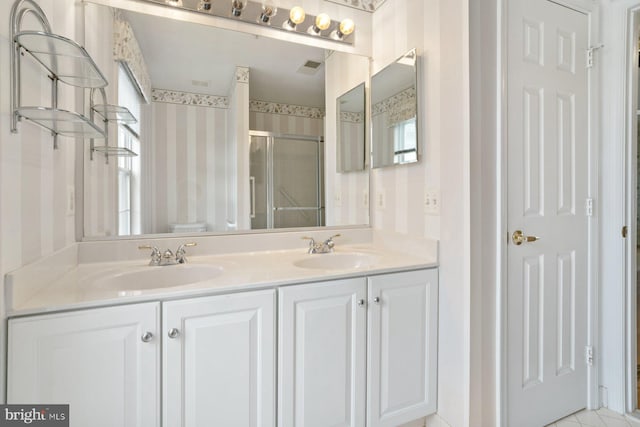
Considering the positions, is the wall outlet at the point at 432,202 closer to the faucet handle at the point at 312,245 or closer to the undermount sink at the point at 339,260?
the undermount sink at the point at 339,260

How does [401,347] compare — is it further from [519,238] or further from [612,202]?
[612,202]

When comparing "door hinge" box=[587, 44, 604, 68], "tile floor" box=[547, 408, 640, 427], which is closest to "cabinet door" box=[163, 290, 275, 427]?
"tile floor" box=[547, 408, 640, 427]

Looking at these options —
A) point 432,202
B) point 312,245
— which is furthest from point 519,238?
point 312,245

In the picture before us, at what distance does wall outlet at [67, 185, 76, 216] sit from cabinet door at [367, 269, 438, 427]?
4.28 feet

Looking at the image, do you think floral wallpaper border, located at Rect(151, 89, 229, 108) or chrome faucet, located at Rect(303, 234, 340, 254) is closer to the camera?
floral wallpaper border, located at Rect(151, 89, 229, 108)

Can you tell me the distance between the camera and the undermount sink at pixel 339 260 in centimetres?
169

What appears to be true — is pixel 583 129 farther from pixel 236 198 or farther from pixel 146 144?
pixel 146 144

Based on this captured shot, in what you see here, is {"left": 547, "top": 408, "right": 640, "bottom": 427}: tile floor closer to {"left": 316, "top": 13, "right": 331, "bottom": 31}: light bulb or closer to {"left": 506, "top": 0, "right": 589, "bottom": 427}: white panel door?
{"left": 506, "top": 0, "right": 589, "bottom": 427}: white panel door

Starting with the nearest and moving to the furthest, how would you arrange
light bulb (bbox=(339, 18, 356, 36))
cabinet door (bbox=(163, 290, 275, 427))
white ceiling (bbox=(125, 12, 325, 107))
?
1. cabinet door (bbox=(163, 290, 275, 427))
2. white ceiling (bbox=(125, 12, 325, 107))
3. light bulb (bbox=(339, 18, 356, 36))

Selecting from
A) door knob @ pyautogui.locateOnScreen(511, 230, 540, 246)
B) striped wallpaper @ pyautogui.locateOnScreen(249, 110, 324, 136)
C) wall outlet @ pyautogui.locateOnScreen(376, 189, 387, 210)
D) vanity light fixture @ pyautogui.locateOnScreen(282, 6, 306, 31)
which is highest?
vanity light fixture @ pyautogui.locateOnScreen(282, 6, 306, 31)

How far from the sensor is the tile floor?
154 centimetres

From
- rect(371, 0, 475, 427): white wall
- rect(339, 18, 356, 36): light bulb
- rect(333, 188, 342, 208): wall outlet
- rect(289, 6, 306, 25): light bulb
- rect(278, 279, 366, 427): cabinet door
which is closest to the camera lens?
rect(278, 279, 366, 427): cabinet door

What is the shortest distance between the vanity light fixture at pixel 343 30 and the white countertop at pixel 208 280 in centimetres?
135

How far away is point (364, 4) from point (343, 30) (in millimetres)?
300
